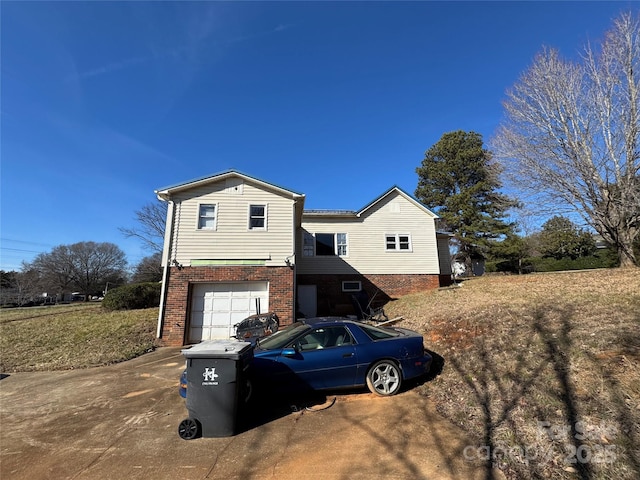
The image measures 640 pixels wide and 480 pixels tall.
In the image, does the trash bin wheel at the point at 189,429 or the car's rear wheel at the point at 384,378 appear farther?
the car's rear wheel at the point at 384,378

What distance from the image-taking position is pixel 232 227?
1212 cm

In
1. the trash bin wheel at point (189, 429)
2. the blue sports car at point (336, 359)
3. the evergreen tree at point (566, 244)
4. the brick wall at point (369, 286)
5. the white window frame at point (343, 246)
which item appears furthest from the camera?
the evergreen tree at point (566, 244)

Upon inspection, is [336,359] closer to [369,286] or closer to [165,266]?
[165,266]

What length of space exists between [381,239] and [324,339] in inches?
509

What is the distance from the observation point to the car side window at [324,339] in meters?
5.18

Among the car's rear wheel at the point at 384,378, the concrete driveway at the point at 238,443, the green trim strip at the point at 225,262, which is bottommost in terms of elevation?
the concrete driveway at the point at 238,443

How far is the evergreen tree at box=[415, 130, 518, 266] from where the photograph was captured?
87.6 ft

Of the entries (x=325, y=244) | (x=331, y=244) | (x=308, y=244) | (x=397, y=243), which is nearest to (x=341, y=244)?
(x=331, y=244)

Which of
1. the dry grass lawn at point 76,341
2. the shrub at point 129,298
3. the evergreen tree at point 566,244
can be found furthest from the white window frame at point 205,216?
the evergreen tree at point 566,244

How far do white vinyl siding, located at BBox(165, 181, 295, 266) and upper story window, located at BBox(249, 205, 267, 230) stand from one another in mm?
117

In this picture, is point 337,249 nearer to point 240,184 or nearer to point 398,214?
point 398,214

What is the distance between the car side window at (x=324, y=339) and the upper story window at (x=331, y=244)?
11902 millimetres

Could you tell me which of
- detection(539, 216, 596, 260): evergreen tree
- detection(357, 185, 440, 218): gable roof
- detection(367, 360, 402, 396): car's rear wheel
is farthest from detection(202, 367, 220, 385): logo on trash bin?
detection(539, 216, 596, 260): evergreen tree

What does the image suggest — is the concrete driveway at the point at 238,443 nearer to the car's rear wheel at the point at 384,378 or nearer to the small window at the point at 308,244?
the car's rear wheel at the point at 384,378
